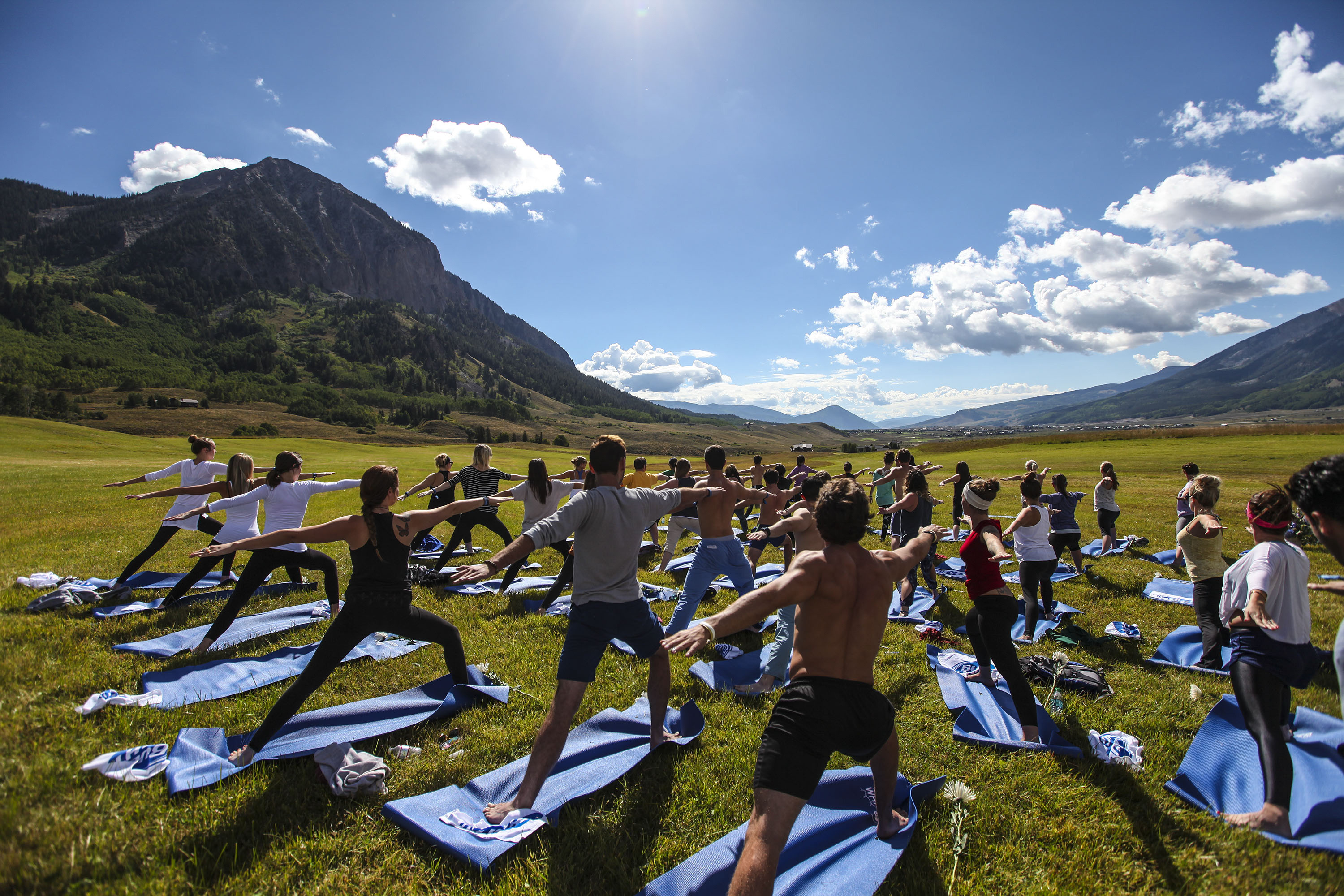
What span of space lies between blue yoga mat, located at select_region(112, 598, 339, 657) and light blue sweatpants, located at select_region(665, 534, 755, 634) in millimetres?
5770

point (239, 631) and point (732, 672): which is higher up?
point (239, 631)

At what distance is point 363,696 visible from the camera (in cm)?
597

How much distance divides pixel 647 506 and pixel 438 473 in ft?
23.0

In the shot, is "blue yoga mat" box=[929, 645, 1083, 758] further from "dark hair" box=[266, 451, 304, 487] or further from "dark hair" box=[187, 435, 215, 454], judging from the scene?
"dark hair" box=[187, 435, 215, 454]

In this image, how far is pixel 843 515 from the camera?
11.6 ft

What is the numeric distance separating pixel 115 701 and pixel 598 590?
207 inches

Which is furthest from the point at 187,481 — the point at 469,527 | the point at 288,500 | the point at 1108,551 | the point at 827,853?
the point at 1108,551

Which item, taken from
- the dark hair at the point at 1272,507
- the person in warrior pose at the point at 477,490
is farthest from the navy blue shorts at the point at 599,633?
the person in warrior pose at the point at 477,490

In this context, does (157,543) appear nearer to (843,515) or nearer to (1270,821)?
(843,515)

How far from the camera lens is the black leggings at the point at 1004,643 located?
5.11 m

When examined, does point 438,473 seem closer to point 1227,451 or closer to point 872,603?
point 872,603

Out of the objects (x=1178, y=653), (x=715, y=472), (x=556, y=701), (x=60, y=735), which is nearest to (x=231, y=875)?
(x=556, y=701)

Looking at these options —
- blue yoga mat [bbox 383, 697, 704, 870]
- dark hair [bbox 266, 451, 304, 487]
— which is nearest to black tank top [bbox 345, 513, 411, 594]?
blue yoga mat [bbox 383, 697, 704, 870]

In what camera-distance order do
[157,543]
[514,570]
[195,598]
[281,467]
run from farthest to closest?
[514,570] < [157,543] < [195,598] < [281,467]
